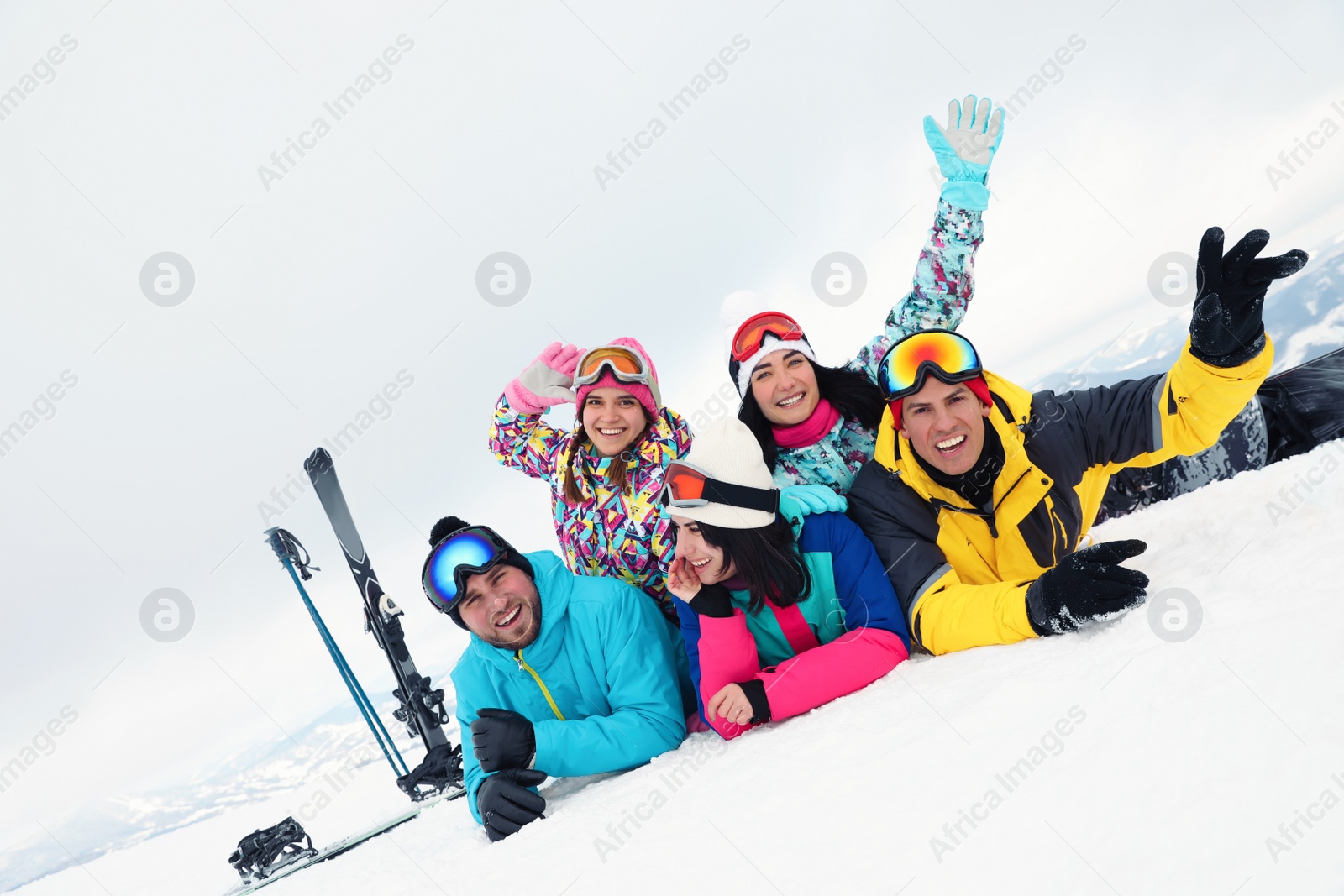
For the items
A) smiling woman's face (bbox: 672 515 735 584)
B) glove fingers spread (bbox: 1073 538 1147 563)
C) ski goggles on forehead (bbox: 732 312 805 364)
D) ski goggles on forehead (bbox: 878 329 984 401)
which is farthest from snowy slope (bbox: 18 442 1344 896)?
ski goggles on forehead (bbox: 732 312 805 364)

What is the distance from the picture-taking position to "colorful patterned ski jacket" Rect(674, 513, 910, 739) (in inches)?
88.7

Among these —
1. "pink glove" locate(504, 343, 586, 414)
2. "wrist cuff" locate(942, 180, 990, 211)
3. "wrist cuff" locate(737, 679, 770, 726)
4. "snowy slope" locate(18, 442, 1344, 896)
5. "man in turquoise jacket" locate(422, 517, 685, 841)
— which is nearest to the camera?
"snowy slope" locate(18, 442, 1344, 896)

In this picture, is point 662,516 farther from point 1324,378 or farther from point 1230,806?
point 1324,378

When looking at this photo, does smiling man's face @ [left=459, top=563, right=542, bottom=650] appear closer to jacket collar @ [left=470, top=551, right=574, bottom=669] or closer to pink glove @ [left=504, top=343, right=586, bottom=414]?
jacket collar @ [left=470, top=551, right=574, bottom=669]

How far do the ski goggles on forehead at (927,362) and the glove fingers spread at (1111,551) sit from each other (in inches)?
25.4

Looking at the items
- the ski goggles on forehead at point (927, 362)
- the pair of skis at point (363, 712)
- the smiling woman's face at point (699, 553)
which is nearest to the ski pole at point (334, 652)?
the pair of skis at point (363, 712)

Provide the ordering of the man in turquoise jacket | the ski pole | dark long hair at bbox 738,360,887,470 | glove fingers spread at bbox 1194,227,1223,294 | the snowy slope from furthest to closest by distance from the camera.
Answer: the ski pole, dark long hair at bbox 738,360,887,470, the man in turquoise jacket, glove fingers spread at bbox 1194,227,1223,294, the snowy slope

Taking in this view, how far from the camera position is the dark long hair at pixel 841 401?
9.25ft

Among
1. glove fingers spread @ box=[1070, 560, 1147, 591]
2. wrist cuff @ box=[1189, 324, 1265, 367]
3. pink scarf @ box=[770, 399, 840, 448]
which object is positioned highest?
pink scarf @ box=[770, 399, 840, 448]

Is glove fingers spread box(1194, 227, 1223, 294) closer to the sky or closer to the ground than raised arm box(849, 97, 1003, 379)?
closer to the ground

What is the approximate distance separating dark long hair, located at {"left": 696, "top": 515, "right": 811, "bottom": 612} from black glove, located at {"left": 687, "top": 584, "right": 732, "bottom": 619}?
3.3 inches

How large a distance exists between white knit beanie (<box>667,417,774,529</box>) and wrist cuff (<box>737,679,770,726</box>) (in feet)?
1.61

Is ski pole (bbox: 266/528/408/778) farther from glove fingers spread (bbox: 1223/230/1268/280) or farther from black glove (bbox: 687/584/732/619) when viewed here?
glove fingers spread (bbox: 1223/230/1268/280)

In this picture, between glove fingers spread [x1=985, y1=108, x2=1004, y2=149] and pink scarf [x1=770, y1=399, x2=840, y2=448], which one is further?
glove fingers spread [x1=985, y1=108, x2=1004, y2=149]
